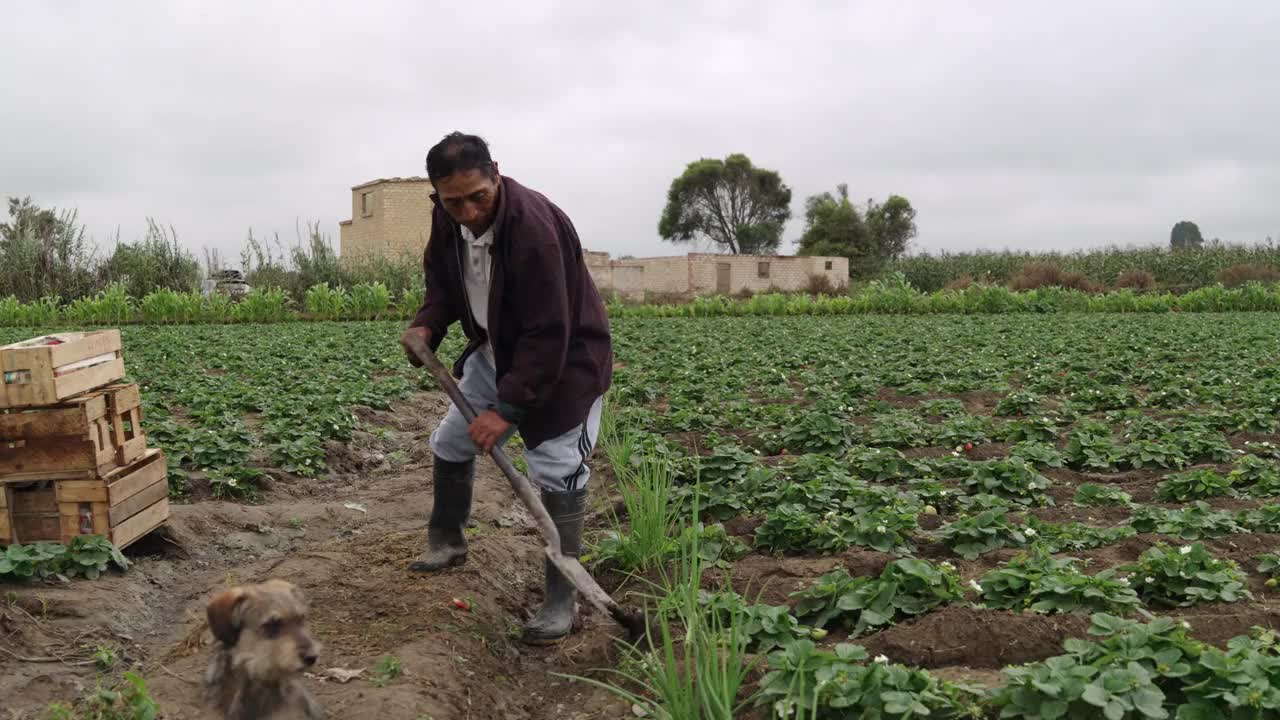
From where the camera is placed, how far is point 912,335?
1441 centimetres

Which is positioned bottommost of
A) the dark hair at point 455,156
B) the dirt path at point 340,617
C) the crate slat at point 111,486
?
the dirt path at point 340,617

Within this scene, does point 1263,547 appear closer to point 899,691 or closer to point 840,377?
point 899,691

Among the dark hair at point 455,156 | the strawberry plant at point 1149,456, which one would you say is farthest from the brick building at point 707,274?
the dark hair at point 455,156

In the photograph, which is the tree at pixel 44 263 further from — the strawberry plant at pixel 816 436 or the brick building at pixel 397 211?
the strawberry plant at pixel 816 436

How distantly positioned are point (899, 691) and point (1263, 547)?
225cm

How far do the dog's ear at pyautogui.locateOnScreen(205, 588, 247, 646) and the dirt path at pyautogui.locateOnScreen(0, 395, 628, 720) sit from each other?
0.79 meters

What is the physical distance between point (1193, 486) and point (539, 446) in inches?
135

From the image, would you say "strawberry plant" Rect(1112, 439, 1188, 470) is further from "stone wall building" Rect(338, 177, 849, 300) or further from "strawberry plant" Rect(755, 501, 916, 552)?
"stone wall building" Rect(338, 177, 849, 300)

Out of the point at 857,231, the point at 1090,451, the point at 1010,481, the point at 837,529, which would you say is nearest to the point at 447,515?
the point at 837,529

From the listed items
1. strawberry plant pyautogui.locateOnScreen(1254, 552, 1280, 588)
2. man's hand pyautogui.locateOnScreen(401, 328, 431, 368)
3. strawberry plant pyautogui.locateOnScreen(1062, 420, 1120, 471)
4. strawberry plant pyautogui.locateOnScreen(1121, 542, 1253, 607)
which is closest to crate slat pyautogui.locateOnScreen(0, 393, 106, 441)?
man's hand pyautogui.locateOnScreen(401, 328, 431, 368)

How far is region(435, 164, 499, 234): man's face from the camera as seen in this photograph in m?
3.14

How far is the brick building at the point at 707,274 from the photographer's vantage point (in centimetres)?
3922

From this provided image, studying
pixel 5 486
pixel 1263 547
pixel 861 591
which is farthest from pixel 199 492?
pixel 1263 547

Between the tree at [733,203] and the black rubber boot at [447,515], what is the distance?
56.9m
